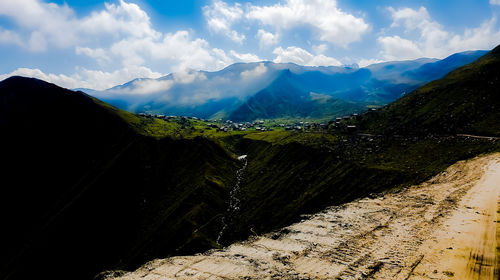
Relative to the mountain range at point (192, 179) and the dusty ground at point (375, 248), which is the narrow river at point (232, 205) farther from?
the dusty ground at point (375, 248)

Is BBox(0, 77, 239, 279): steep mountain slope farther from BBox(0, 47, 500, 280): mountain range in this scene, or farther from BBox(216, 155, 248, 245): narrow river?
BBox(216, 155, 248, 245): narrow river

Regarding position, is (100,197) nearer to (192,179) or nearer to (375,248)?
(192,179)

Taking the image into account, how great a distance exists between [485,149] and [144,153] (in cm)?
17020

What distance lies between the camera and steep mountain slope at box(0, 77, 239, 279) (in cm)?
10894

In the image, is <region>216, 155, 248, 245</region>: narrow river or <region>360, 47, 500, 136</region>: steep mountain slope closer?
<region>360, 47, 500, 136</region>: steep mountain slope

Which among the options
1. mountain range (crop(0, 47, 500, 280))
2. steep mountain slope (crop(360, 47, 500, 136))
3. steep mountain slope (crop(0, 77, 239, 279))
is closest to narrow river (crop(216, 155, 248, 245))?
mountain range (crop(0, 47, 500, 280))

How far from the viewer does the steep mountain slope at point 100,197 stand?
4289 inches

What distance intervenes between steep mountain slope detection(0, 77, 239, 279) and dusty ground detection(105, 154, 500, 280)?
63.6 meters

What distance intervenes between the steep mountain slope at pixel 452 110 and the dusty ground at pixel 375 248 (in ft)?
229

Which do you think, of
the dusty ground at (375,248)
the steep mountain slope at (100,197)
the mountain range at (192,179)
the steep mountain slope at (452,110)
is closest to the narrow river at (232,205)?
the mountain range at (192,179)

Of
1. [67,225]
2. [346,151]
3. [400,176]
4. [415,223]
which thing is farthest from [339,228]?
[67,225]

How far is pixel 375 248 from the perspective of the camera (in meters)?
28.7

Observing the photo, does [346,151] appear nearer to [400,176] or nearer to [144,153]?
[400,176]

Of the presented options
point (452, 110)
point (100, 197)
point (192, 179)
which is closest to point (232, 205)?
point (192, 179)
